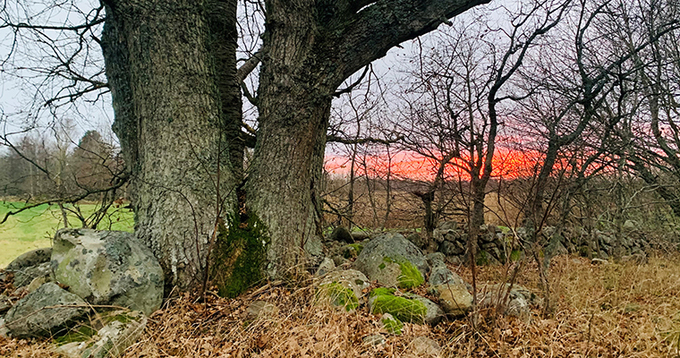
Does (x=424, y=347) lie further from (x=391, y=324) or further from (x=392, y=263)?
(x=392, y=263)

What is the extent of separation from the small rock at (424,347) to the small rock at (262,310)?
118 centimetres

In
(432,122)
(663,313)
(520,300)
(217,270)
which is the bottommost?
(663,313)

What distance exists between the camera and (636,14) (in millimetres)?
7359

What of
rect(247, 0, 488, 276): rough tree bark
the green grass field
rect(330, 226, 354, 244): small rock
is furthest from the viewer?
rect(330, 226, 354, 244): small rock

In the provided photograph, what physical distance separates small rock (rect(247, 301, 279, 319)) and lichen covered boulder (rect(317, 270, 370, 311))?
451 mm

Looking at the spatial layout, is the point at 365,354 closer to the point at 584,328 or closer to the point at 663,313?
the point at 584,328

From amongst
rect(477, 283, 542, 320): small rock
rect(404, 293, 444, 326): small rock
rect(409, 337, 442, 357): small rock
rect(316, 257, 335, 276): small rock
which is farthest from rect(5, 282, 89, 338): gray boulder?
rect(477, 283, 542, 320): small rock

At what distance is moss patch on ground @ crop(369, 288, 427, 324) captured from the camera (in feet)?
10.6

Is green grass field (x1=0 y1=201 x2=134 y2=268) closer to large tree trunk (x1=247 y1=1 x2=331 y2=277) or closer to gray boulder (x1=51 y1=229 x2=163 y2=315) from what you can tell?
gray boulder (x1=51 y1=229 x2=163 y2=315)

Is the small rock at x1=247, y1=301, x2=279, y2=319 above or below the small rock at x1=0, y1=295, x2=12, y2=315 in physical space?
above

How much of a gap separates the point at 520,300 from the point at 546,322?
281mm

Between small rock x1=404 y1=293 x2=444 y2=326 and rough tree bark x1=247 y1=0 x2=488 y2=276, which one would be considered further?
rough tree bark x1=247 y1=0 x2=488 y2=276

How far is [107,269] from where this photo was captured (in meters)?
3.08

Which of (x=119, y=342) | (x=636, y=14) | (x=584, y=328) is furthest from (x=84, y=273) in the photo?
(x=636, y=14)
